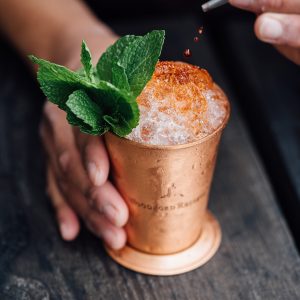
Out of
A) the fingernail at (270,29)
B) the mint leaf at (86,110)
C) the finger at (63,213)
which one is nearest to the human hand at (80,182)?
the finger at (63,213)

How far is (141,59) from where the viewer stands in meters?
0.82

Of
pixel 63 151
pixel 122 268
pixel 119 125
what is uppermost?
pixel 119 125

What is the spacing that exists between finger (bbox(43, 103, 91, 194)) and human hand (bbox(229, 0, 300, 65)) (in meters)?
0.43

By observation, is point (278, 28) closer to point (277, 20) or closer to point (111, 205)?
point (277, 20)

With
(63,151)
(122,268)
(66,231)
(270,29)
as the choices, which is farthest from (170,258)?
(270,29)

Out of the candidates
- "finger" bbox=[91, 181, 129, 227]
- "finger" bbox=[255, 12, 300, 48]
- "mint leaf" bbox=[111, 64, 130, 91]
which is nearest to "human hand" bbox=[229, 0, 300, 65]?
"finger" bbox=[255, 12, 300, 48]

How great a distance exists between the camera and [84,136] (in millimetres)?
1024

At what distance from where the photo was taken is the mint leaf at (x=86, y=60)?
0.81 meters

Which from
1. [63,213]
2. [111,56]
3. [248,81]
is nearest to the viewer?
[111,56]

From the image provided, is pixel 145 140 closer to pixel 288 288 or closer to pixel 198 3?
pixel 288 288

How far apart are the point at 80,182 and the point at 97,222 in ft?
0.30

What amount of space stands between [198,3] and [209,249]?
1249mm

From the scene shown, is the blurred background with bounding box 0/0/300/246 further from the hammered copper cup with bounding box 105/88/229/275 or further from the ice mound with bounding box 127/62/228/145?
the ice mound with bounding box 127/62/228/145

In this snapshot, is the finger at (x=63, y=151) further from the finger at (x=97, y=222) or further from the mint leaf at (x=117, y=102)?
the mint leaf at (x=117, y=102)
